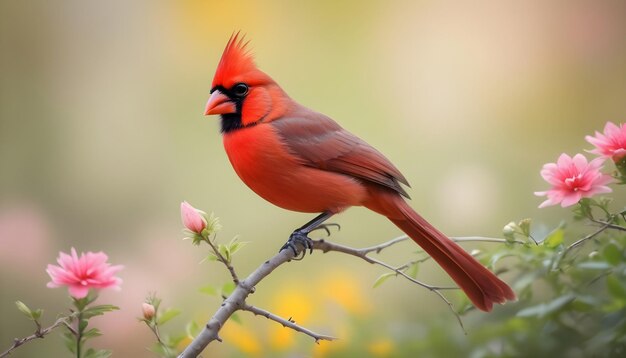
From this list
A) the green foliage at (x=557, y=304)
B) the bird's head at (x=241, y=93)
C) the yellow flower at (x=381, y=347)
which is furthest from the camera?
the yellow flower at (x=381, y=347)

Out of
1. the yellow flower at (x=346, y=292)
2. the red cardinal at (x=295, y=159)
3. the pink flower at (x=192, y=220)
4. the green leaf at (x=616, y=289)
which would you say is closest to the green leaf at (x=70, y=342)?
the pink flower at (x=192, y=220)

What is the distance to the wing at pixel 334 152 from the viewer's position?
1.33 metres

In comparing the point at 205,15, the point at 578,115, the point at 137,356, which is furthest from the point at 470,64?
the point at 137,356

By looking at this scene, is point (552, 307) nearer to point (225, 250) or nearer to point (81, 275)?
point (225, 250)

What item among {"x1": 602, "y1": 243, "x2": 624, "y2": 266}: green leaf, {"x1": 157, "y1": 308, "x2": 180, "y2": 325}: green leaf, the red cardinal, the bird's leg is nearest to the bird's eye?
the red cardinal

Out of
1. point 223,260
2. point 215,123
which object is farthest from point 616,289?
point 215,123

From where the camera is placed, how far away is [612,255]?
0.98 metres

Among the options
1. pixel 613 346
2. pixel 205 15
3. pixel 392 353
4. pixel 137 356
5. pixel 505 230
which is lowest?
pixel 137 356

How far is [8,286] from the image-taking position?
2.03 m

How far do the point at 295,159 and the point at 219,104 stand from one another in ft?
0.53

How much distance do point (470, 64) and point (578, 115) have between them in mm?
342

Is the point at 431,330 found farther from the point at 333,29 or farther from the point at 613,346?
the point at 333,29

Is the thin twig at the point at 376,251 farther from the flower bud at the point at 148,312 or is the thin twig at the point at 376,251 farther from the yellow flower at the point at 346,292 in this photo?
the yellow flower at the point at 346,292

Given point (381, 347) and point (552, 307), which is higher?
point (552, 307)
